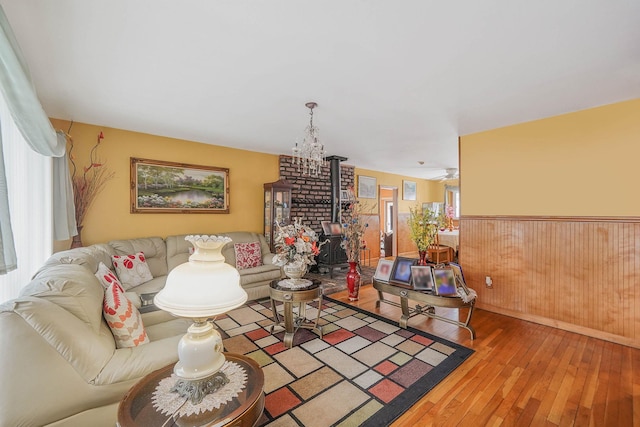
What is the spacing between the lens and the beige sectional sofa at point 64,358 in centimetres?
110

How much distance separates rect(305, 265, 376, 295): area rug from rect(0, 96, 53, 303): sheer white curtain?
11.0 feet

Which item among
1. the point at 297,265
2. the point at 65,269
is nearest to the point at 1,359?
the point at 65,269

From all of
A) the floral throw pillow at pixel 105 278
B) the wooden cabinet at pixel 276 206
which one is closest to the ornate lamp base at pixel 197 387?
the floral throw pillow at pixel 105 278

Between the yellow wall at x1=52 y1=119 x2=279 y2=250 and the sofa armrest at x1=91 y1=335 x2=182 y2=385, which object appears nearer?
the sofa armrest at x1=91 y1=335 x2=182 y2=385

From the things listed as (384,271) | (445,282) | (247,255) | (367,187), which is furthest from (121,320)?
(367,187)

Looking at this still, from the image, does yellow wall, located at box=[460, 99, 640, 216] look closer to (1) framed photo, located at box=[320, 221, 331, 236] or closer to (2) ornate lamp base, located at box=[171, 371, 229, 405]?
(1) framed photo, located at box=[320, 221, 331, 236]

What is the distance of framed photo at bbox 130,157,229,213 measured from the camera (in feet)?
12.7

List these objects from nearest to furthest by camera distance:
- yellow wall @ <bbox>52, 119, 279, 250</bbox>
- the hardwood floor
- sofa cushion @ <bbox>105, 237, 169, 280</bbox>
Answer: the hardwood floor
sofa cushion @ <bbox>105, 237, 169, 280</bbox>
yellow wall @ <bbox>52, 119, 279, 250</bbox>

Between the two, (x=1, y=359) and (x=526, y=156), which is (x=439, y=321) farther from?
(x=1, y=359)

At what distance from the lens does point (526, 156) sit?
340 cm

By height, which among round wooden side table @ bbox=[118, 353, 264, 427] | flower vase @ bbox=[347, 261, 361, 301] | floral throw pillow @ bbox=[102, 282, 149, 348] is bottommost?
A: flower vase @ bbox=[347, 261, 361, 301]

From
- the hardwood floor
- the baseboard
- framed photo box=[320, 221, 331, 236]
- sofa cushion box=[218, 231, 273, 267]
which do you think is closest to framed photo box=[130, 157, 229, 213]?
sofa cushion box=[218, 231, 273, 267]

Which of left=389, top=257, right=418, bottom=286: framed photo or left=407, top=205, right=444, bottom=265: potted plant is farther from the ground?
left=407, top=205, right=444, bottom=265: potted plant

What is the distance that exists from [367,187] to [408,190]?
73.4 inches
